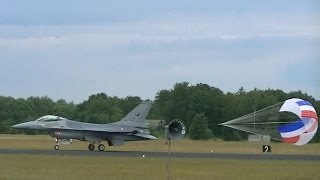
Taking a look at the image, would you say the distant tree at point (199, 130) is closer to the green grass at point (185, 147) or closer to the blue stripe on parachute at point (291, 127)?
the green grass at point (185, 147)

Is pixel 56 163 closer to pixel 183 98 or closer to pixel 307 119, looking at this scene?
pixel 307 119

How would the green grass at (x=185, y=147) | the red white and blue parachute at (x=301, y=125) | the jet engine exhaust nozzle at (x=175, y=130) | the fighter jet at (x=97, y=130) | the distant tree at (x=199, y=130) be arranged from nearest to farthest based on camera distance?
the jet engine exhaust nozzle at (x=175, y=130) → the red white and blue parachute at (x=301, y=125) → the fighter jet at (x=97, y=130) → the green grass at (x=185, y=147) → the distant tree at (x=199, y=130)

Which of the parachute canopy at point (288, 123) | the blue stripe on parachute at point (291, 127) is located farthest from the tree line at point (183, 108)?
the blue stripe on parachute at point (291, 127)

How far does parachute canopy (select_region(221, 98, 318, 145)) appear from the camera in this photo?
28.5 meters

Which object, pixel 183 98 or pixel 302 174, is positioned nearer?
pixel 302 174

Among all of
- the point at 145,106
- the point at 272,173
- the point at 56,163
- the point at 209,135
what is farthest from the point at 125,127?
the point at 209,135

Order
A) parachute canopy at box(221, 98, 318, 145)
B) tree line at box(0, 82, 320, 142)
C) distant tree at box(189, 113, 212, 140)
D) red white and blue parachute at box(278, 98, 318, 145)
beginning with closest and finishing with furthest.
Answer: red white and blue parachute at box(278, 98, 318, 145) → parachute canopy at box(221, 98, 318, 145) → distant tree at box(189, 113, 212, 140) → tree line at box(0, 82, 320, 142)

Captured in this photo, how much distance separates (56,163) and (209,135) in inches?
2591

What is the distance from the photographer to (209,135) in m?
99.0

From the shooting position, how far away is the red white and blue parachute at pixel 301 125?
92.9 ft

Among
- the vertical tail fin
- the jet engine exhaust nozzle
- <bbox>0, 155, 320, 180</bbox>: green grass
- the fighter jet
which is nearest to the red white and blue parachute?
<bbox>0, 155, 320, 180</bbox>: green grass

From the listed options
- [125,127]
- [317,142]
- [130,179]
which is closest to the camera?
[130,179]

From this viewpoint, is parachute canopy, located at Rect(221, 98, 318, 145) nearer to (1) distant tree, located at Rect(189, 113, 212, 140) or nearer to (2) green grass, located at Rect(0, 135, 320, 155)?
(2) green grass, located at Rect(0, 135, 320, 155)

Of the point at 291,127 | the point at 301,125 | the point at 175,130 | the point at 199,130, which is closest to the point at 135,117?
the point at 291,127
